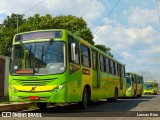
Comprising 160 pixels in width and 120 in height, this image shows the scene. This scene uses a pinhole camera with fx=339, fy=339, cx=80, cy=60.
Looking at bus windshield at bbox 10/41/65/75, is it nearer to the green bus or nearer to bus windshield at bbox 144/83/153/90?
the green bus

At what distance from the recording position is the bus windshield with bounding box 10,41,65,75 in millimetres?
12727

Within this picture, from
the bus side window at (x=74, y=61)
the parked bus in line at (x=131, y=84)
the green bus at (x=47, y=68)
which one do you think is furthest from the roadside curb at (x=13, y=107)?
the parked bus in line at (x=131, y=84)

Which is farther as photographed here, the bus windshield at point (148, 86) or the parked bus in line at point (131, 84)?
the bus windshield at point (148, 86)

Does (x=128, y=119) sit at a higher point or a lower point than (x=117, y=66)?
lower

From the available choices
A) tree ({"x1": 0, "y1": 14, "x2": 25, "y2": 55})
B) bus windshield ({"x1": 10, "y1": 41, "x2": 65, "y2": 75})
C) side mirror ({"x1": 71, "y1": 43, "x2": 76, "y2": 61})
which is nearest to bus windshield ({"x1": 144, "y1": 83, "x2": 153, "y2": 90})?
tree ({"x1": 0, "y1": 14, "x2": 25, "y2": 55})

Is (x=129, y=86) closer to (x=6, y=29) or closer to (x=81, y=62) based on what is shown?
(x=81, y=62)

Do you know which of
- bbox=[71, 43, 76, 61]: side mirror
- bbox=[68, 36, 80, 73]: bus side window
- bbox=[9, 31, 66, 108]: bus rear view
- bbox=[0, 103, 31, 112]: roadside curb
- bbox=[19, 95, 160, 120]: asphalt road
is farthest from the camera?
bbox=[0, 103, 31, 112]: roadside curb

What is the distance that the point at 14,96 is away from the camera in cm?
1302

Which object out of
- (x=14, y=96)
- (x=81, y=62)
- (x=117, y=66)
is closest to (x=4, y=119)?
(x=14, y=96)

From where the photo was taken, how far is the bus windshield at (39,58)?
12.7 m

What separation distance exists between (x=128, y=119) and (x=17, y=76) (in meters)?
4.69

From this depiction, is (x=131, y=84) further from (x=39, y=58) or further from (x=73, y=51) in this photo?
(x=39, y=58)

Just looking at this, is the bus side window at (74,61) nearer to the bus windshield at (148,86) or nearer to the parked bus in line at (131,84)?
the parked bus in line at (131,84)

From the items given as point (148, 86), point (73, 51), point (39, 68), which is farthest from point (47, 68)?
point (148, 86)
